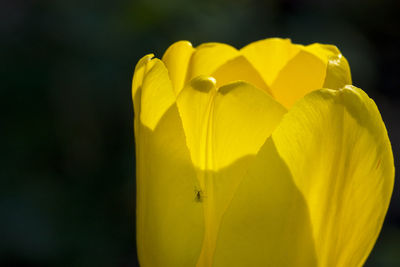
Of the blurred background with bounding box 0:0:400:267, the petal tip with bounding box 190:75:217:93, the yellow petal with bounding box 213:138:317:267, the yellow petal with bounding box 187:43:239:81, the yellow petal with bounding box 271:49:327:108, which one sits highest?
the petal tip with bounding box 190:75:217:93

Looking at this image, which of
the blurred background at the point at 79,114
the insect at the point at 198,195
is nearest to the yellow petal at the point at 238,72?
the insect at the point at 198,195

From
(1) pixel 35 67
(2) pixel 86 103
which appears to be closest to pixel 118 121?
(2) pixel 86 103

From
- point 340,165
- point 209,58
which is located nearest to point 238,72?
point 209,58

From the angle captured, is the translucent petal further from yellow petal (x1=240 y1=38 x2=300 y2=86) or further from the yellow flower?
yellow petal (x1=240 y1=38 x2=300 y2=86)

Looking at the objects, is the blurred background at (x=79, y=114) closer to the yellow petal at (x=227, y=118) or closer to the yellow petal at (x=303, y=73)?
the yellow petal at (x=303, y=73)

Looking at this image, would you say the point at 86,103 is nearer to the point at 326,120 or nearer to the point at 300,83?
the point at 300,83

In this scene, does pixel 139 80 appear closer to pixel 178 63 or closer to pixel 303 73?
pixel 178 63

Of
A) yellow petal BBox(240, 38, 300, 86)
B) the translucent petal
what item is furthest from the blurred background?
the translucent petal
